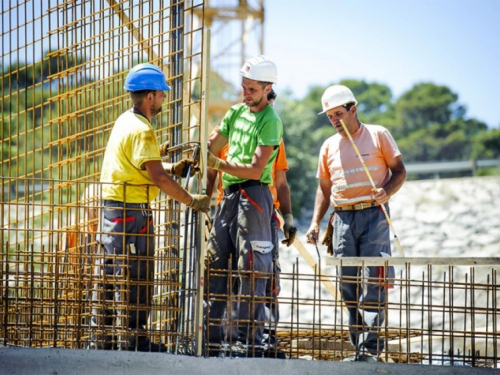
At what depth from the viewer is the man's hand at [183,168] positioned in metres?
6.66

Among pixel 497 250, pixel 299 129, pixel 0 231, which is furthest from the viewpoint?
pixel 299 129

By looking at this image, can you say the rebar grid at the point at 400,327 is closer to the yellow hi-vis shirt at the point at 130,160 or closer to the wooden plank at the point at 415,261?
the wooden plank at the point at 415,261

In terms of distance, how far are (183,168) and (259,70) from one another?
3.90ft

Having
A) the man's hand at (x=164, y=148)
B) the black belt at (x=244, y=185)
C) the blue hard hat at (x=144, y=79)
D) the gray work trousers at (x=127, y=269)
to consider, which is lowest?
the gray work trousers at (x=127, y=269)

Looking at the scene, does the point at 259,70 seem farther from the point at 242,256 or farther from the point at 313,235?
the point at 313,235

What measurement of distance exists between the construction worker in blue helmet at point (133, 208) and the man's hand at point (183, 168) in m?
0.01

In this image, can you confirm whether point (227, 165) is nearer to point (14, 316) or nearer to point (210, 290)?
point (210, 290)

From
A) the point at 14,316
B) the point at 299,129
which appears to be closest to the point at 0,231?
the point at 14,316

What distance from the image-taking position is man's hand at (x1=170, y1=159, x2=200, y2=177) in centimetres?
666

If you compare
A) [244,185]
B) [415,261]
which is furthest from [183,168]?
[415,261]

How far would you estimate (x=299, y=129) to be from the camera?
35.7 metres

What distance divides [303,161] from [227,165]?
2551 centimetres

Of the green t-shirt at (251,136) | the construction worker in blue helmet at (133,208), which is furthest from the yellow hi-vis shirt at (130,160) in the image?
the green t-shirt at (251,136)

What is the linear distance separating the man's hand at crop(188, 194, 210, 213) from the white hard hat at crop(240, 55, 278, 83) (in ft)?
4.39
